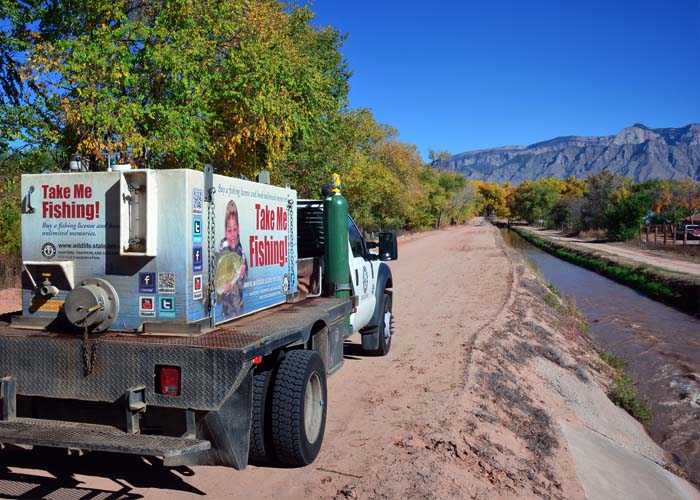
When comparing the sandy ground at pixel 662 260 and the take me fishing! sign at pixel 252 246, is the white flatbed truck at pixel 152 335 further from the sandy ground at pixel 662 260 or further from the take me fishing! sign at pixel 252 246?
the sandy ground at pixel 662 260

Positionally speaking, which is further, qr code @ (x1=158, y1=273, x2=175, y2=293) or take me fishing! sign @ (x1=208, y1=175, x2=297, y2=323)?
take me fishing! sign @ (x1=208, y1=175, x2=297, y2=323)

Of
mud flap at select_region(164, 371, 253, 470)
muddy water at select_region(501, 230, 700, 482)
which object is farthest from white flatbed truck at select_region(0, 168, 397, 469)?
muddy water at select_region(501, 230, 700, 482)

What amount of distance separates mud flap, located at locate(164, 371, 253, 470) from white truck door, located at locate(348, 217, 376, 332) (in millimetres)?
3470

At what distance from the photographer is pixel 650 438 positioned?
10.3 m

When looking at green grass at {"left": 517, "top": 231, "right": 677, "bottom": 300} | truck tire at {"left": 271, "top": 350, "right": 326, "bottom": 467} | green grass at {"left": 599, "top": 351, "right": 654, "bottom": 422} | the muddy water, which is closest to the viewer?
truck tire at {"left": 271, "top": 350, "right": 326, "bottom": 467}

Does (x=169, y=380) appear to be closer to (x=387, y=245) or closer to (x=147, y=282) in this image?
(x=147, y=282)

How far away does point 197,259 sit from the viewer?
16.2 ft

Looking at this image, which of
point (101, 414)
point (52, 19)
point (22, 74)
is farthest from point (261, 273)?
point (52, 19)

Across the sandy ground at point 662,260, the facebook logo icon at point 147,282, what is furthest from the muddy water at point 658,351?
the facebook logo icon at point 147,282

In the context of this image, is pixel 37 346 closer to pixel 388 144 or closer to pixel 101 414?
pixel 101 414

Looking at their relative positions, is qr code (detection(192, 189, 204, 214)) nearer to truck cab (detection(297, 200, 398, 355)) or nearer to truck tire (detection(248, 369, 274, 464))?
truck tire (detection(248, 369, 274, 464))

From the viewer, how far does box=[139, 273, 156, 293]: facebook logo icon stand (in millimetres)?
4906

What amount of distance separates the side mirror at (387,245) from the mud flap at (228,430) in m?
4.86

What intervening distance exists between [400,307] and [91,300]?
37.8ft
